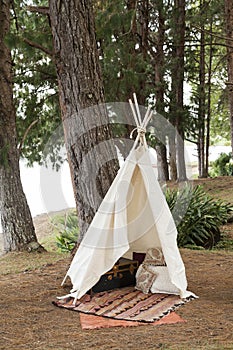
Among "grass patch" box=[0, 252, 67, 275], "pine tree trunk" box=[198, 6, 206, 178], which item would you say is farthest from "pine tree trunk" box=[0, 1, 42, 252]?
"pine tree trunk" box=[198, 6, 206, 178]

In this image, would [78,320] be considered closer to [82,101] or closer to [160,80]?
[82,101]

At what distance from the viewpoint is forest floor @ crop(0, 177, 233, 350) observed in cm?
371

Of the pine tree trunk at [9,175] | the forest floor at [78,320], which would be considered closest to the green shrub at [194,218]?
the forest floor at [78,320]

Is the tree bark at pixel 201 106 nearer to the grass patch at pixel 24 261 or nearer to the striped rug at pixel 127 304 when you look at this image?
the grass patch at pixel 24 261

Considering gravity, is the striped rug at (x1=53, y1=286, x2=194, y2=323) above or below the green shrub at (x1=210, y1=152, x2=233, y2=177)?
below

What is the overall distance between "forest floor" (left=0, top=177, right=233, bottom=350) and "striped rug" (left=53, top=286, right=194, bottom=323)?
0.14 metres

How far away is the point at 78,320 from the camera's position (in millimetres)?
4320

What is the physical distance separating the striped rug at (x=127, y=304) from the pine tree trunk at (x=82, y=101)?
2.95ft

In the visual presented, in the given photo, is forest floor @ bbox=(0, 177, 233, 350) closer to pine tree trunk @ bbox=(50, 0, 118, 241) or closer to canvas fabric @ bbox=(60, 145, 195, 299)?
canvas fabric @ bbox=(60, 145, 195, 299)

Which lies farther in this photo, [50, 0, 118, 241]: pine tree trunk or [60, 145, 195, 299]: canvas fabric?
[50, 0, 118, 241]: pine tree trunk

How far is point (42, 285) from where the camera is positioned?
17.6 feet

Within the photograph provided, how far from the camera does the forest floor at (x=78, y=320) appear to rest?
3705 mm

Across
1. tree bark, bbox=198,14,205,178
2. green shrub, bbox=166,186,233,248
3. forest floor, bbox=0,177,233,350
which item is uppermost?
tree bark, bbox=198,14,205,178

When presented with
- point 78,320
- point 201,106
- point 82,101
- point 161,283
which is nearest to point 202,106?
point 201,106
